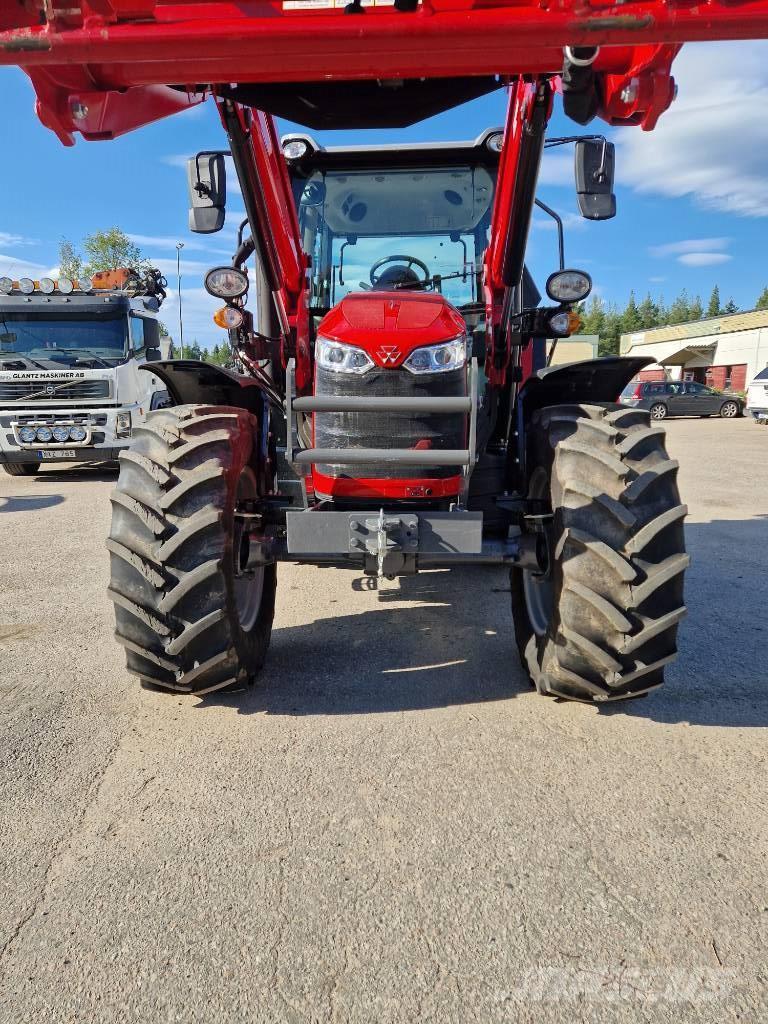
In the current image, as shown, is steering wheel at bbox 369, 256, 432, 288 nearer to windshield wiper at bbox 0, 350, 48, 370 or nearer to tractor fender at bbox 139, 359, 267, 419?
tractor fender at bbox 139, 359, 267, 419

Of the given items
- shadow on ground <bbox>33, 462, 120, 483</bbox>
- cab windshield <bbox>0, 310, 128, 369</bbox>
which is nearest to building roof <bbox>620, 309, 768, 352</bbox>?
shadow on ground <bbox>33, 462, 120, 483</bbox>

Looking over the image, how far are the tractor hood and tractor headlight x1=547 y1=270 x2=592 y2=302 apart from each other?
784mm

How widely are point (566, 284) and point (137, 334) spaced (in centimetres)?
879

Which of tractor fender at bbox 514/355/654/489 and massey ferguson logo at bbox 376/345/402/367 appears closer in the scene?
massey ferguson logo at bbox 376/345/402/367

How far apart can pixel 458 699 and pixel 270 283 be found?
2.44 meters

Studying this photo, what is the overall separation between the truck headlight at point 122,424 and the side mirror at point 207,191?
297 inches

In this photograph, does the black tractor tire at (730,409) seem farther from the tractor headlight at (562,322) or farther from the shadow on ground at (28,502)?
the tractor headlight at (562,322)

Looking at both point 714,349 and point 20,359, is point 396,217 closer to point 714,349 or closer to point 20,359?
point 20,359

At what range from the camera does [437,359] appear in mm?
2975

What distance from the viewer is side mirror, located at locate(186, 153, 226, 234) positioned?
332 centimetres

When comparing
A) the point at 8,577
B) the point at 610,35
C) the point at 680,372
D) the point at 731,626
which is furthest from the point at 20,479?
the point at 680,372

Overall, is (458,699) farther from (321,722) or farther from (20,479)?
(20,479)

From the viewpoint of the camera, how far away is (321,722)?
2979 millimetres

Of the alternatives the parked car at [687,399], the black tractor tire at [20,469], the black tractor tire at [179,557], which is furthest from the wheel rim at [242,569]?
the parked car at [687,399]
